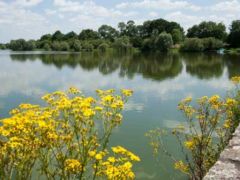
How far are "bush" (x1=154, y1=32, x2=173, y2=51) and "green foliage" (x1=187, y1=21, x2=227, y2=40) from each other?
1333 cm

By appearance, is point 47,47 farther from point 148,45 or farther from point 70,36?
point 148,45

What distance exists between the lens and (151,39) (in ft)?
266

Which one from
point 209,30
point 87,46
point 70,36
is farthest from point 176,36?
point 70,36

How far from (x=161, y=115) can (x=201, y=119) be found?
A: 8.02 meters

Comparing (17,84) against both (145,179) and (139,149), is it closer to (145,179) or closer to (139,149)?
(139,149)

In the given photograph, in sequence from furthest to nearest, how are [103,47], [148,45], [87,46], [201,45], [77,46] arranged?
[87,46]
[77,46]
[103,47]
[148,45]
[201,45]

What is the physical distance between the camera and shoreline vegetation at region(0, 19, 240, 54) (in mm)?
74188

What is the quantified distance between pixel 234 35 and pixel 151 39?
20.0m

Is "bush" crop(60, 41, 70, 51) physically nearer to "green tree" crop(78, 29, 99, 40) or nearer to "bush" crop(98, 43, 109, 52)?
"bush" crop(98, 43, 109, 52)

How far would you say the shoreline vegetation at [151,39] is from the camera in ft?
243

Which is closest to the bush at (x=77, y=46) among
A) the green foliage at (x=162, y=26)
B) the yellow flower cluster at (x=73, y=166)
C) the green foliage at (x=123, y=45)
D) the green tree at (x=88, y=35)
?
the green foliage at (x=123, y=45)

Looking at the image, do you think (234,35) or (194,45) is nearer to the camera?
(194,45)

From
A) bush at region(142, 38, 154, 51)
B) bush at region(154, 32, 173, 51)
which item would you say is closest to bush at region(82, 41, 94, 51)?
bush at region(142, 38, 154, 51)

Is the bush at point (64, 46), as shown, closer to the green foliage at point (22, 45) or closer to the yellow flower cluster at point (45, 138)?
the green foliage at point (22, 45)
